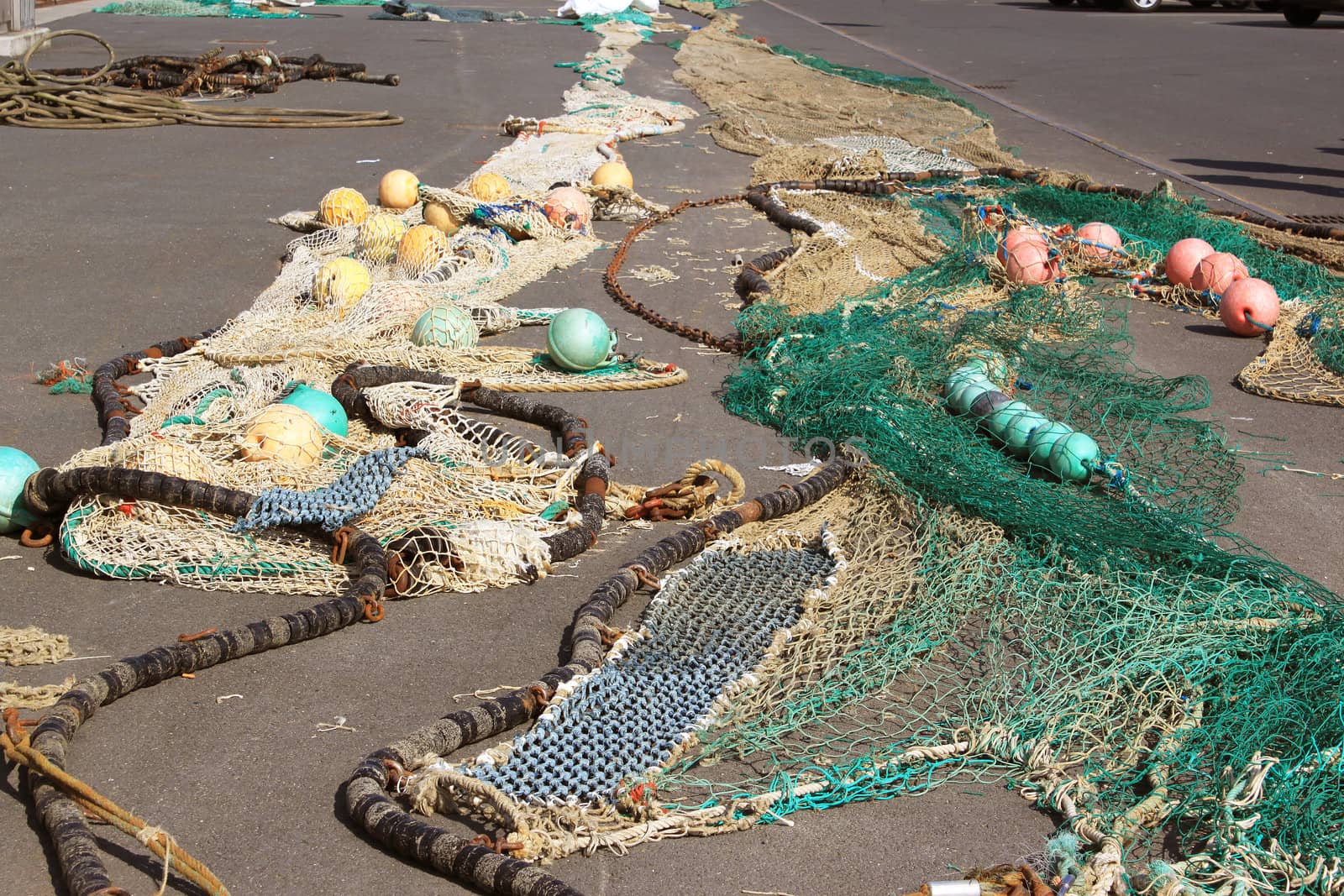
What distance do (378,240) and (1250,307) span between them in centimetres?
494

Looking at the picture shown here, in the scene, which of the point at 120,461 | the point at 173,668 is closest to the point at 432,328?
the point at 120,461

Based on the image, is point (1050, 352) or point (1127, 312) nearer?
point (1050, 352)

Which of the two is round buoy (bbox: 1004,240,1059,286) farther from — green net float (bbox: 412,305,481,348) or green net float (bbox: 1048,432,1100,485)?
green net float (bbox: 412,305,481,348)

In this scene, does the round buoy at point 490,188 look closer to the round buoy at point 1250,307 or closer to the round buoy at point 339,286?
the round buoy at point 339,286

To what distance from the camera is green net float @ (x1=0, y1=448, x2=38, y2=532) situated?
3.90 meters

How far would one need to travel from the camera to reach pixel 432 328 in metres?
5.57

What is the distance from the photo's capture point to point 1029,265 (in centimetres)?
662

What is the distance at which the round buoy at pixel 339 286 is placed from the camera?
20.0ft

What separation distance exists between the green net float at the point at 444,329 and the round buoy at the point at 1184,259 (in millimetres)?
4225

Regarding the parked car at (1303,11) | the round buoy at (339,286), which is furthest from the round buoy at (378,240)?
the parked car at (1303,11)

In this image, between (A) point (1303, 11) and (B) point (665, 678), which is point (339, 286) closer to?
(B) point (665, 678)

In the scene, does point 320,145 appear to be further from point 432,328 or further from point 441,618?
point 441,618

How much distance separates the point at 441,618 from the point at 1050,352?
346 cm

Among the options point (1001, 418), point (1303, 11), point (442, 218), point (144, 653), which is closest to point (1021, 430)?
point (1001, 418)
